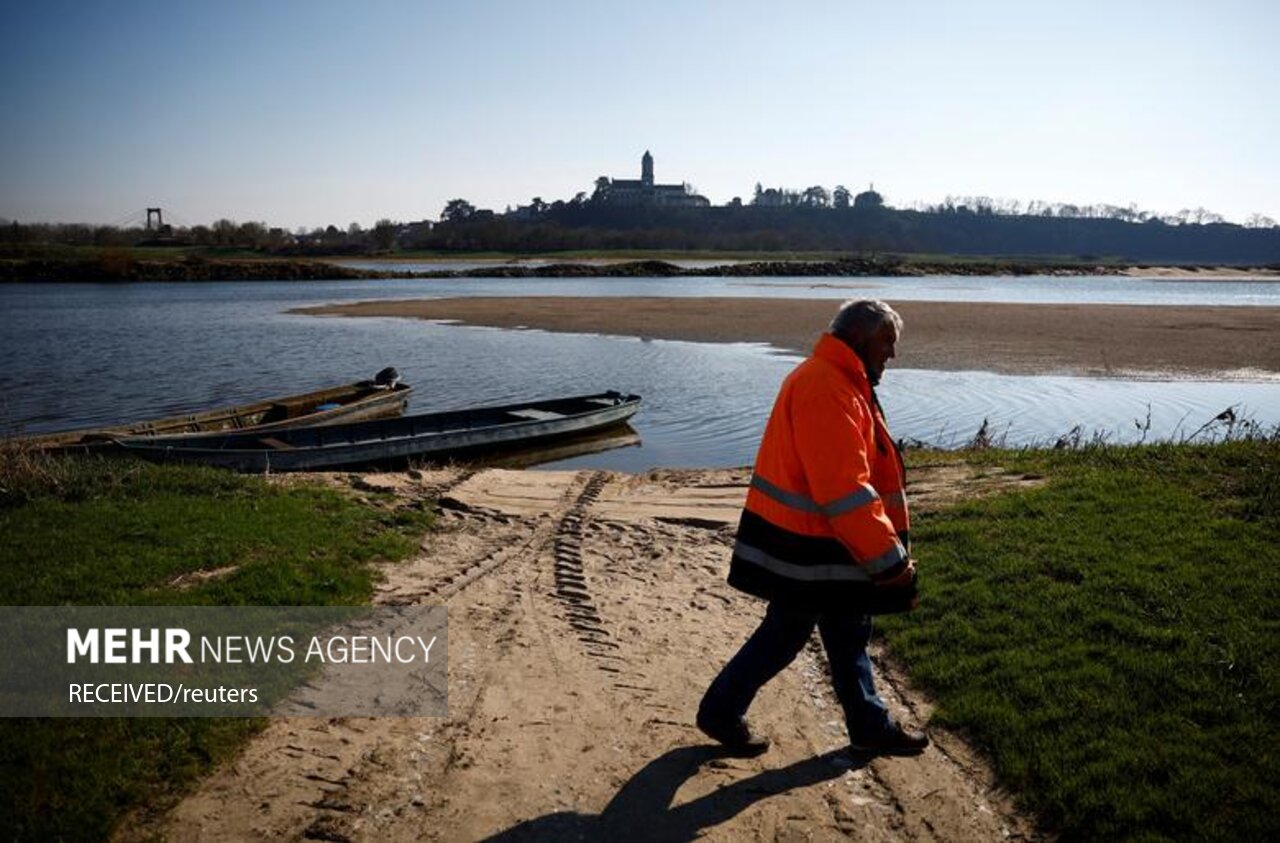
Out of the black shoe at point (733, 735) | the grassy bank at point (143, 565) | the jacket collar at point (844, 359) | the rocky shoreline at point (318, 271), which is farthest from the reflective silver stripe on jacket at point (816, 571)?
the rocky shoreline at point (318, 271)

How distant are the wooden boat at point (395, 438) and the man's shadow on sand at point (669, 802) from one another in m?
10.0

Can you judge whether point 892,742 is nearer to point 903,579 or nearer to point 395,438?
point 903,579

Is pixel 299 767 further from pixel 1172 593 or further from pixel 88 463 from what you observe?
pixel 88 463

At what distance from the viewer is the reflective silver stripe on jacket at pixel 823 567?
4.16 metres

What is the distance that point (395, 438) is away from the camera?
15344 millimetres

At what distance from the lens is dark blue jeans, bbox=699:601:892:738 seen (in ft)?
15.3

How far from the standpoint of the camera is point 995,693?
5598 mm

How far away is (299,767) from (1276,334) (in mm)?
41844

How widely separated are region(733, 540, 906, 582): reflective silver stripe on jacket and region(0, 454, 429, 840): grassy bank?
10.5ft

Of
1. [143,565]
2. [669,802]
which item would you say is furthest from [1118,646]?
[143,565]

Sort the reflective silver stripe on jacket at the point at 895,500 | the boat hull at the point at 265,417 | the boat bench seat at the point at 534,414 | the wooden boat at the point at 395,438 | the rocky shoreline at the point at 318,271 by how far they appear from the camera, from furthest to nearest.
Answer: the rocky shoreline at the point at 318,271, the boat bench seat at the point at 534,414, the boat hull at the point at 265,417, the wooden boat at the point at 395,438, the reflective silver stripe on jacket at the point at 895,500

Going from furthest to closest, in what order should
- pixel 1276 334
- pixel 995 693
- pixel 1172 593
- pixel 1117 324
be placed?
pixel 1117 324 < pixel 1276 334 < pixel 1172 593 < pixel 995 693

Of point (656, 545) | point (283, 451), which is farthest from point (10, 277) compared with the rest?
point (656, 545)

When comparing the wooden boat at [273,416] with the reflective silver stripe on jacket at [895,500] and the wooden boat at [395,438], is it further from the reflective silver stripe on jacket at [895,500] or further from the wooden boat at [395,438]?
the reflective silver stripe on jacket at [895,500]
